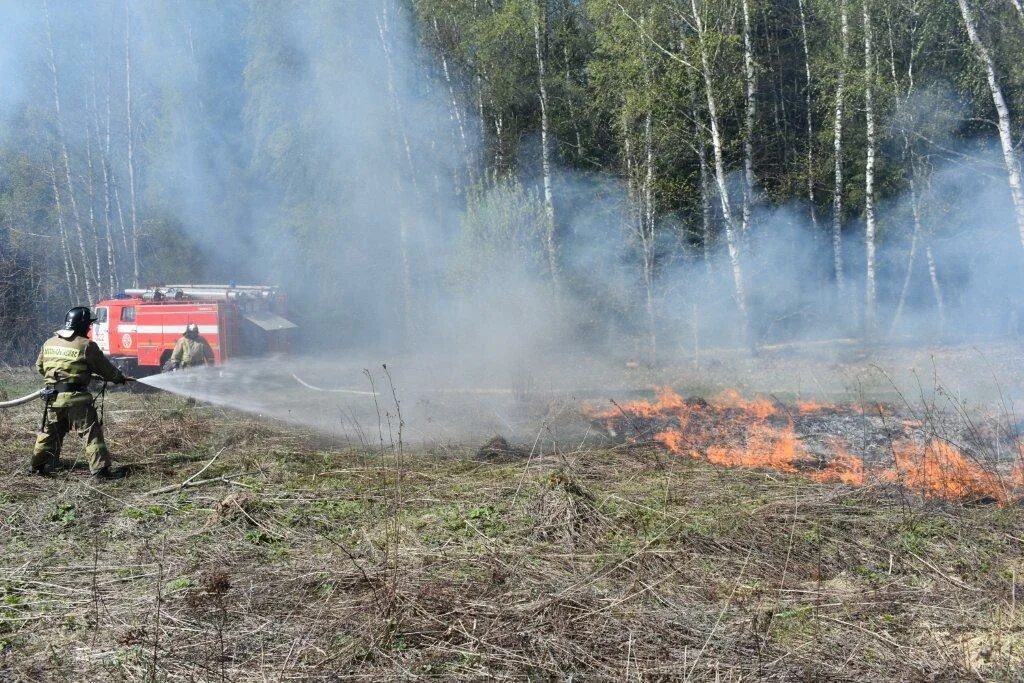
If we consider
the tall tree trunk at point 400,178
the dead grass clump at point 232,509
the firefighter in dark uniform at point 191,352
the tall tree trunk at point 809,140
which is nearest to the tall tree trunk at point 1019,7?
the tall tree trunk at point 809,140

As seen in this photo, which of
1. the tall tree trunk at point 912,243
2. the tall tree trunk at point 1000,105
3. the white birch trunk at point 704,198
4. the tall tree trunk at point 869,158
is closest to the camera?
the tall tree trunk at point 1000,105

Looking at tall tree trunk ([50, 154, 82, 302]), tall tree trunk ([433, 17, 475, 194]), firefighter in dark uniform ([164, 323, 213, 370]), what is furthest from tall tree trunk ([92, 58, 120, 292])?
firefighter in dark uniform ([164, 323, 213, 370])

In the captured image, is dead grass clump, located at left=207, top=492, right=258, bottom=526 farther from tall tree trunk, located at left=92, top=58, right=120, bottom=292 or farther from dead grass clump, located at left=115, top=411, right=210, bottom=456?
tall tree trunk, located at left=92, top=58, right=120, bottom=292

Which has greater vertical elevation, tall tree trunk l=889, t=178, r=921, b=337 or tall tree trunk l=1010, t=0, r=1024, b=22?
tall tree trunk l=1010, t=0, r=1024, b=22

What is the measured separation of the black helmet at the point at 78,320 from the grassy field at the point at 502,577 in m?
1.47

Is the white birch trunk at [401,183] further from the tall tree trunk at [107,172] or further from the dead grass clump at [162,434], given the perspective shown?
the dead grass clump at [162,434]

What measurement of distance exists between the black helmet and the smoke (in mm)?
5999

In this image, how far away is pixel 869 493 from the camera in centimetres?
611

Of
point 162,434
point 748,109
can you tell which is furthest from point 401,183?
point 162,434

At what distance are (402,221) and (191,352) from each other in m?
10.9

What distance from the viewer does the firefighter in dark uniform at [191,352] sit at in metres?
15.1

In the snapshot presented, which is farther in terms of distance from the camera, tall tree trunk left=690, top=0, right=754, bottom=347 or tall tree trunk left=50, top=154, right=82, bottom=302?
tall tree trunk left=50, top=154, right=82, bottom=302

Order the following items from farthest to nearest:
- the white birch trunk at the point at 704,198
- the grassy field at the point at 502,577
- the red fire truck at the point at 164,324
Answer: the white birch trunk at the point at 704,198, the red fire truck at the point at 164,324, the grassy field at the point at 502,577

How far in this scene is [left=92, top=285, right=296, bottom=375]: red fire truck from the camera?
1609 cm
